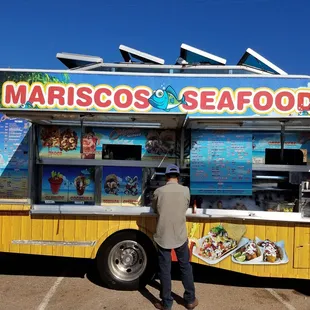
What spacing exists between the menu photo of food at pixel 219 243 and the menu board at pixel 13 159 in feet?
9.16

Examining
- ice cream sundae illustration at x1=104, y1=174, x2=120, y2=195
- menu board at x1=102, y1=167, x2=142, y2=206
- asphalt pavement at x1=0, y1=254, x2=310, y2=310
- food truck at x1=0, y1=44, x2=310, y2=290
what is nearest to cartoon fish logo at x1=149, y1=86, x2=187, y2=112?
food truck at x1=0, y1=44, x2=310, y2=290

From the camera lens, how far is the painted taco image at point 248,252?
15.6 ft

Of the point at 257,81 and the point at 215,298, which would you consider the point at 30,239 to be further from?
the point at 257,81

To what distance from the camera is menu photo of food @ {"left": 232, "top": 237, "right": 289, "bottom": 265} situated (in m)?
4.75

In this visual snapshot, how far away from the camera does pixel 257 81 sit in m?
5.45

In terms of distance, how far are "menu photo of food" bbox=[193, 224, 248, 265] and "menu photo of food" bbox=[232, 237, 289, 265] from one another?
0.27ft

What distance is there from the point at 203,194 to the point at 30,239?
8.77 ft

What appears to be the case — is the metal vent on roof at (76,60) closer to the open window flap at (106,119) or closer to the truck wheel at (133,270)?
the open window flap at (106,119)

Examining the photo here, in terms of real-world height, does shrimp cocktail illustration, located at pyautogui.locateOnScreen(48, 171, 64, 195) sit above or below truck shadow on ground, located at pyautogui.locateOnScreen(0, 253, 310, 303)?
above

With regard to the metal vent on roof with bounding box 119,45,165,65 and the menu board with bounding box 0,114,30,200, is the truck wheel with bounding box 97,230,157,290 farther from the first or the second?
the metal vent on roof with bounding box 119,45,165,65

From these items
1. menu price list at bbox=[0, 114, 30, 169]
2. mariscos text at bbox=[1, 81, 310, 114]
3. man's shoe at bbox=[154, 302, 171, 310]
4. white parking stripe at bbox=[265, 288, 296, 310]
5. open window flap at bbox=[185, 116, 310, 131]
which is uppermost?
mariscos text at bbox=[1, 81, 310, 114]

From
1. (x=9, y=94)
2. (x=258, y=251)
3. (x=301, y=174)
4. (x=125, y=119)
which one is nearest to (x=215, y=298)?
(x=258, y=251)

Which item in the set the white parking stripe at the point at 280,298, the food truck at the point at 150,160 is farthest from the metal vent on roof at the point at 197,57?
the white parking stripe at the point at 280,298

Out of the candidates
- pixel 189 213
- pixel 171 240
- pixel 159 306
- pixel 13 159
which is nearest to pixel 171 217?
pixel 171 240
